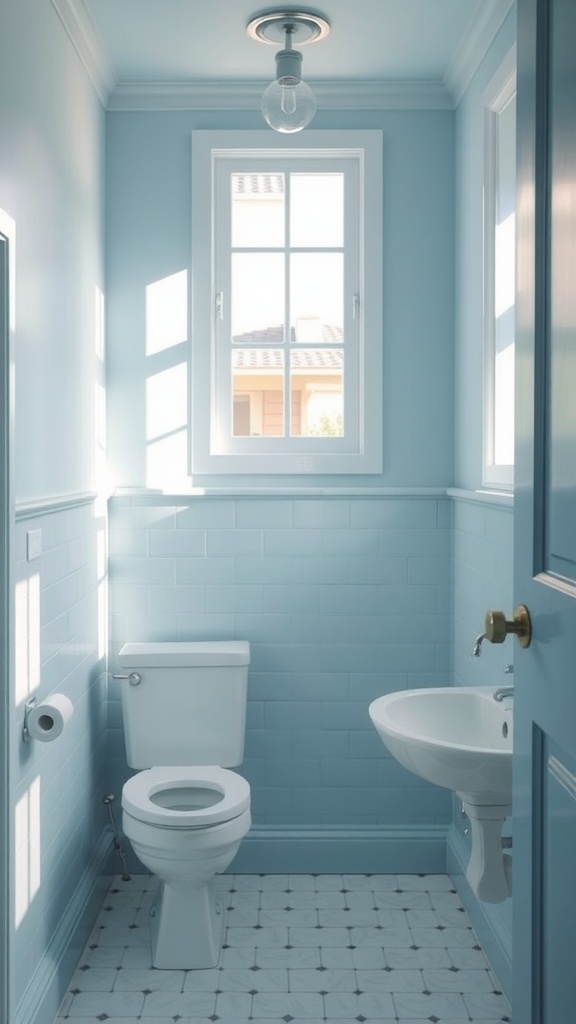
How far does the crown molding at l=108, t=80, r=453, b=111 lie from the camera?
3412 millimetres

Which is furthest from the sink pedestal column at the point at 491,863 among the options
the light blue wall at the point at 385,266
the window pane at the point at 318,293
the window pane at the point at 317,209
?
the window pane at the point at 317,209

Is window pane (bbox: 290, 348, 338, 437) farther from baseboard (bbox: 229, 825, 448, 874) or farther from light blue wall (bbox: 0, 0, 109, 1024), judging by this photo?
baseboard (bbox: 229, 825, 448, 874)

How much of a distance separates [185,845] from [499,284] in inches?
74.4

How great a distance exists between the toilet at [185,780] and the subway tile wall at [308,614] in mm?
188

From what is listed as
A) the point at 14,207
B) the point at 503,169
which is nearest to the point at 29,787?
the point at 14,207

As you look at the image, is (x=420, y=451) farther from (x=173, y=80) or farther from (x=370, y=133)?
(x=173, y=80)

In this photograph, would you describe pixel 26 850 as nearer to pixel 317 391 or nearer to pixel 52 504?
pixel 52 504

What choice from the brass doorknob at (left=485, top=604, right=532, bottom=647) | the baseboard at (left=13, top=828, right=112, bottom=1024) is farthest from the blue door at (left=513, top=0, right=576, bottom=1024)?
the baseboard at (left=13, top=828, right=112, bottom=1024)

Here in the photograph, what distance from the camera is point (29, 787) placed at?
2.32m

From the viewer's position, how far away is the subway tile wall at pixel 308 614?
11.4 feet

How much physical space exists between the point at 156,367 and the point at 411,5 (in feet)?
4.68

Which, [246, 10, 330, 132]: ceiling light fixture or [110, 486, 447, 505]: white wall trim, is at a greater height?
[246, 10, 330, 132]: ceiling light fixture

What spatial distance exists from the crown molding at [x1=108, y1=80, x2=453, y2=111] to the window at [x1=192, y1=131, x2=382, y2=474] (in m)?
0.11

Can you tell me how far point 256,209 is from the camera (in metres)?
3.54
